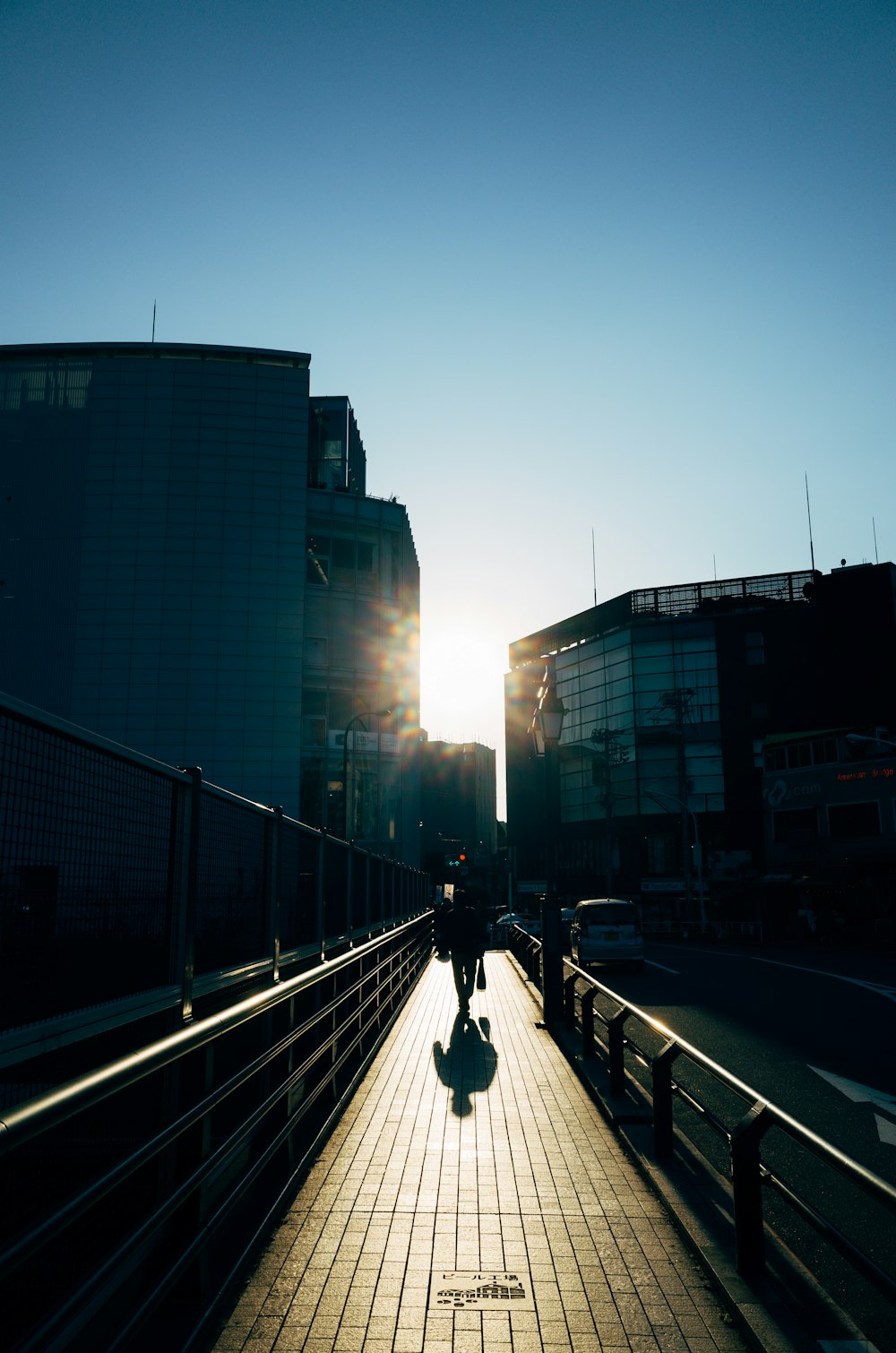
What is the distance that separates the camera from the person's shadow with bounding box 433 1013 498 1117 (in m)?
10.3

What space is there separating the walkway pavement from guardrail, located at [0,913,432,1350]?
289 millimetres

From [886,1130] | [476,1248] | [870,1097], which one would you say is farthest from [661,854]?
[476,1248]

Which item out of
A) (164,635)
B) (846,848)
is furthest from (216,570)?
(846,848)

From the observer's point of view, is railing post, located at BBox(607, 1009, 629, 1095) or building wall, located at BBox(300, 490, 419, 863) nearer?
railing post, located at BBox(607, 1009, 629, 1095)

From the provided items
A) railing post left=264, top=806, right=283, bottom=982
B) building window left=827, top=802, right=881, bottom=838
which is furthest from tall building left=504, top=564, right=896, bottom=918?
railing post left=264, top=806, right=283, bottom=982

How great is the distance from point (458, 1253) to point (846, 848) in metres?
55.9

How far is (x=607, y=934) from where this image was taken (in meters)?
27.7

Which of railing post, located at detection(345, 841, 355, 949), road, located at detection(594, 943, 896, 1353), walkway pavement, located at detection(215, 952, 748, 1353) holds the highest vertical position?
railing post, located at detection(345, 841, 355, 949)

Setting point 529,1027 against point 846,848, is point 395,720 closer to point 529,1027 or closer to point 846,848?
point 846,848

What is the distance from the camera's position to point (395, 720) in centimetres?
6462

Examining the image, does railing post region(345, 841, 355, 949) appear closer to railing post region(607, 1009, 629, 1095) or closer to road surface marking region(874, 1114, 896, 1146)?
railing post region(607, 1009, 629, 1095)

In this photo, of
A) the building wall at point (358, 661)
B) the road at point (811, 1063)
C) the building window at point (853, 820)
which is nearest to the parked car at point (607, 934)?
the road at point (811, 1063)

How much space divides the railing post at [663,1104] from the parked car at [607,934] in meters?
20.0

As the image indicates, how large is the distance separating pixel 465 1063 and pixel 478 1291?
7429 mm
